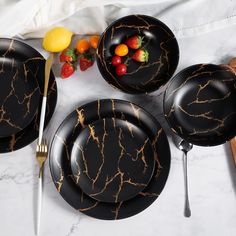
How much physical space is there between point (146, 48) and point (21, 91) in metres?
0.38

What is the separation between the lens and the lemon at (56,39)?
1056 mm

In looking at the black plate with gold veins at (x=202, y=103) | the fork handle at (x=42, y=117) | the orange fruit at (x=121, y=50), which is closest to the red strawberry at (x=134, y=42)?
the orange fruit at (x=121, y=50)

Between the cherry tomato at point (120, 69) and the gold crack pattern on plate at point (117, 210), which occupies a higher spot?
the cherry tomato at point (120, 69)

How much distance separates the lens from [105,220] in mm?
1068

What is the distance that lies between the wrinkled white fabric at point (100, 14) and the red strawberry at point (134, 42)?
9cm

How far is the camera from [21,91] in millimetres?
1093

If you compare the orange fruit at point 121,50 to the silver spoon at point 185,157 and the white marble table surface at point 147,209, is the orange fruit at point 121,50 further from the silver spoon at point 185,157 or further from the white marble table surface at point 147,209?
the silver spoon at point 185,157

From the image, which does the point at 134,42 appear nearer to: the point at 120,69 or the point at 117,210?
the point at 120,69

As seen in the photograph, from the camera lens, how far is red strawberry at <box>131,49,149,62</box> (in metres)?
1.06

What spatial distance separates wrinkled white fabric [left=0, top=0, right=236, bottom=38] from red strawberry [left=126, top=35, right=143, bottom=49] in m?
0.09

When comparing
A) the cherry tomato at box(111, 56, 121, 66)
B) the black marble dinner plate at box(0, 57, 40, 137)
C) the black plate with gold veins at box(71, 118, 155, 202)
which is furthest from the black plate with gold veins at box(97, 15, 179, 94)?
the black marble dinner plate at box(0, 57, 40, 137)

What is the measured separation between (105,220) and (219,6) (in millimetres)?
694

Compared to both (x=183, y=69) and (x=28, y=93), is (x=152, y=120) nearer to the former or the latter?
(x=183, y=69)

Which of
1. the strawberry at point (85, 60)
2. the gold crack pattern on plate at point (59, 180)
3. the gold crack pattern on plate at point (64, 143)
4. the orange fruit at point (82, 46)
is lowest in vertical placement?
the gold crack pattern on plate at point (59, 180)
